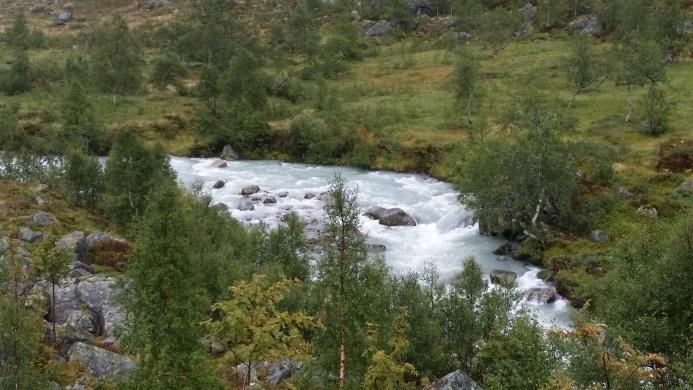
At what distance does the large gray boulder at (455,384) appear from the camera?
2520 centimetres

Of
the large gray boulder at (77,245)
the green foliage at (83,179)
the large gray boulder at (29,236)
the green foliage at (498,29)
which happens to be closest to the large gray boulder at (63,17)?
the green foliage at (498,29)

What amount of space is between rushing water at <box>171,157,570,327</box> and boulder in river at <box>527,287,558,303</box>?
589 mm

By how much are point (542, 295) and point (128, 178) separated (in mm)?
33336

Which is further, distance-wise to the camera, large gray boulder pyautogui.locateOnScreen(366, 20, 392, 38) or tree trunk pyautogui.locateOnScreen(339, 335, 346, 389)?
large gray boulder pyautogui.locateOnScreen(366, 20, 392, 38)

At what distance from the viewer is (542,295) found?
4378 centimetres

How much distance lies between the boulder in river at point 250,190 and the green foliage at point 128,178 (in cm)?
1592

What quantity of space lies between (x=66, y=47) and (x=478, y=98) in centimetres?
10967

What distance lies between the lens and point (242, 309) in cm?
1992

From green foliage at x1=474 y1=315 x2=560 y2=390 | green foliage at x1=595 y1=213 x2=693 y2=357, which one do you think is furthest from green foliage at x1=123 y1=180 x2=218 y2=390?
green foliage at x1=595 y1=213 x2=693 y2=357

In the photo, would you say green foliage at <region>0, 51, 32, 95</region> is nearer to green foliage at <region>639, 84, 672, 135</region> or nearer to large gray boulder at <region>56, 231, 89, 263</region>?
large gray boulder at <region>56, 231, 89, 263</region>

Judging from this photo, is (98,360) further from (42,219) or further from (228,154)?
(228,154)

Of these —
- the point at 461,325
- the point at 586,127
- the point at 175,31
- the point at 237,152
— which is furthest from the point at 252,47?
the point at 461,325

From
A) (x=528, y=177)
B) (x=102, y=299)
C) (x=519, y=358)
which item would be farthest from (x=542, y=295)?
(x=102, y=299)

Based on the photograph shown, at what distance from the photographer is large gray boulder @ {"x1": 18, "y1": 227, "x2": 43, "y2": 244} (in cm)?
4422
